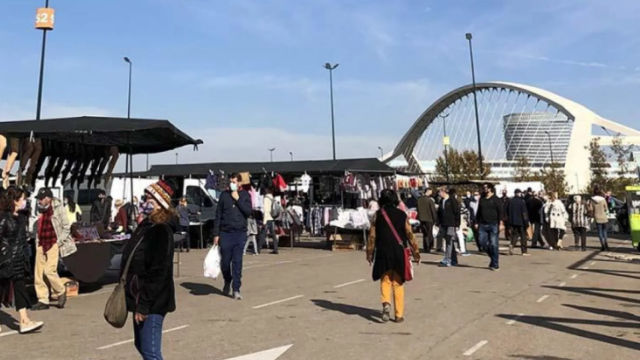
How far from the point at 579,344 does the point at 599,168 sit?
4250cm

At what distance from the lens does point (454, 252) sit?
46.9ft

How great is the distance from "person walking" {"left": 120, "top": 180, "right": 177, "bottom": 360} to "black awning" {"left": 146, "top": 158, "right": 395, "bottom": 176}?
16.6 meters

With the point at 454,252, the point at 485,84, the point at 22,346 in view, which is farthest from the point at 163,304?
the point at 485,84

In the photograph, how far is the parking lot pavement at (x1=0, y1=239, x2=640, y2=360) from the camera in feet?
20.2

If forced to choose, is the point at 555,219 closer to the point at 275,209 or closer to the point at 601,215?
the point at 601,215

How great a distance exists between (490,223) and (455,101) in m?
87.0

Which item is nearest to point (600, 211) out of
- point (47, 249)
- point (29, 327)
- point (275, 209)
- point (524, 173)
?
point (275, 209)

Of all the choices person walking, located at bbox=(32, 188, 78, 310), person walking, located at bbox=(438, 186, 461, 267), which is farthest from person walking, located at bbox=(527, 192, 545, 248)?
person walking, located at bbox=(32, 188, 78, 310)

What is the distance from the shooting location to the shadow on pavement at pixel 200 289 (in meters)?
10.5

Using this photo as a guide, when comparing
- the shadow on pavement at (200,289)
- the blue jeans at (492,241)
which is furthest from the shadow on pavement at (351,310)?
the blue jeans at (492,241)

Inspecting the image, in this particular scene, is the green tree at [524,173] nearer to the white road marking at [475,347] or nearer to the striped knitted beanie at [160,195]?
the white road marking at [475,347]

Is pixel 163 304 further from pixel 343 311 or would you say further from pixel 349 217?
pixel 349 217

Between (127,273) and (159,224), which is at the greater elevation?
(159,224)

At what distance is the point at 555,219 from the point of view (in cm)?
1773
